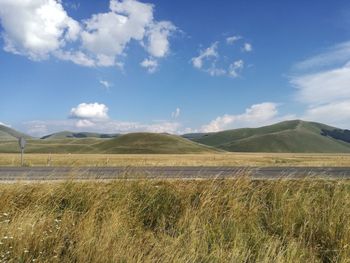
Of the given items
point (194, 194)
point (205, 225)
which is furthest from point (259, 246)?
point (194, 194)

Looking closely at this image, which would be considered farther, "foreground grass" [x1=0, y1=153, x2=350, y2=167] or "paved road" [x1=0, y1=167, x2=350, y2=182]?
"foreground grass" [x1=0, y1=153, x2=350, y2=167]

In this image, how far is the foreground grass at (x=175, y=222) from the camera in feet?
19.8

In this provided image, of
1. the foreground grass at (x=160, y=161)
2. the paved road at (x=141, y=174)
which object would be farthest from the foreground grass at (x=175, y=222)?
the foreground grass at (x=160, y=161)

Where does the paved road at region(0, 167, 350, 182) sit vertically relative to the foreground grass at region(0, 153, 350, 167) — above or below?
above

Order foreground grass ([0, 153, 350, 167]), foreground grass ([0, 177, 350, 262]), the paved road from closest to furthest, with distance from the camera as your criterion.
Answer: foreground grass ([0, 177, 350, 262]) < the paved road < foreground grass ([0, 153, 350, 167])

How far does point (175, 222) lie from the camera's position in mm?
8180

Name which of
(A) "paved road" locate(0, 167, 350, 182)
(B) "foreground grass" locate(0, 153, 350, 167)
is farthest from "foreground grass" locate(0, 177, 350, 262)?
(B) "foreground grass" locate(0, 153, 350, 167)

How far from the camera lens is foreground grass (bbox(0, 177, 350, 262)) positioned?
238 inches

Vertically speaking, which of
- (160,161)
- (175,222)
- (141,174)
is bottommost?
(160,161)

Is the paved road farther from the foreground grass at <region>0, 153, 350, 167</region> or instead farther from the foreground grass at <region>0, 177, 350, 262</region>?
the foreground grass at <region>0, 153, 350, 167</region>

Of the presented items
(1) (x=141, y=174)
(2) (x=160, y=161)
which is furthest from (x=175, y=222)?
(2) (x=160, y=161)

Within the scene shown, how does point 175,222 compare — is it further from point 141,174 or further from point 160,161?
point 160,161

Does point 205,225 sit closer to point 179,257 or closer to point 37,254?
point 179,257

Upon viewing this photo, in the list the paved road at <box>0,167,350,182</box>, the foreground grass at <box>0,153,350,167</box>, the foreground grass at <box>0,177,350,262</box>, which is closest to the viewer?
the foreground grass at <box>0,177,350,262</box>
